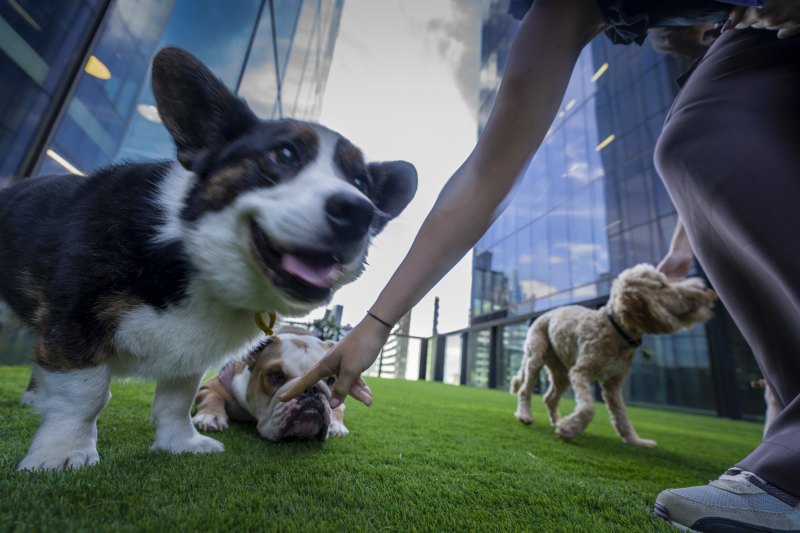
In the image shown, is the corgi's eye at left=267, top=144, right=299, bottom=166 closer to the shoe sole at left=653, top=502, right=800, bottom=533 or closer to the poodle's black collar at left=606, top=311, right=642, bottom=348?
the shoe sole at left=653, top=502, right=800, bottom=533

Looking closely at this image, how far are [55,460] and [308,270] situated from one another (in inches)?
32.5

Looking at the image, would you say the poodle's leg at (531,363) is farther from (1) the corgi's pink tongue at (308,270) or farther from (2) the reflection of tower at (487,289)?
(2) the reflection of tower at (487,289)

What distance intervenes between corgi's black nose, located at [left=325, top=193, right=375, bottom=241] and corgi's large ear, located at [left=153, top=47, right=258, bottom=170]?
1.70 feet

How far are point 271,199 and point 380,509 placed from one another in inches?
33.0

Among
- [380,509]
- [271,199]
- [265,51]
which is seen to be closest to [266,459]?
[380,509]

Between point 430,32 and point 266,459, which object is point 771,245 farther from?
point 430,32

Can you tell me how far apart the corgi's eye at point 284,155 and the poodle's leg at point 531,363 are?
3298 millimetres

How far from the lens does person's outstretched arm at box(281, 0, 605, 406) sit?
3.57 ft

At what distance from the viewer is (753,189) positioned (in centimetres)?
122

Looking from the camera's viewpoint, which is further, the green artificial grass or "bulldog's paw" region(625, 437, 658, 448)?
"bulldog's paw" region(625, 437, 658, 448)

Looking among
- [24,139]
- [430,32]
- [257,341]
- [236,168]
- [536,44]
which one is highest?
[430,32]

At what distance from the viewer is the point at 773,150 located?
49.1 inches

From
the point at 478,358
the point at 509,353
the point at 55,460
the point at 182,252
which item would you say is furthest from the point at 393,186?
the point at 478,358

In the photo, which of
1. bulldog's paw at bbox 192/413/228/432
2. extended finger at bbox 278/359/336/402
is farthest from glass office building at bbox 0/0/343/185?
bulldog's paw at bbox 192/413/228/432
